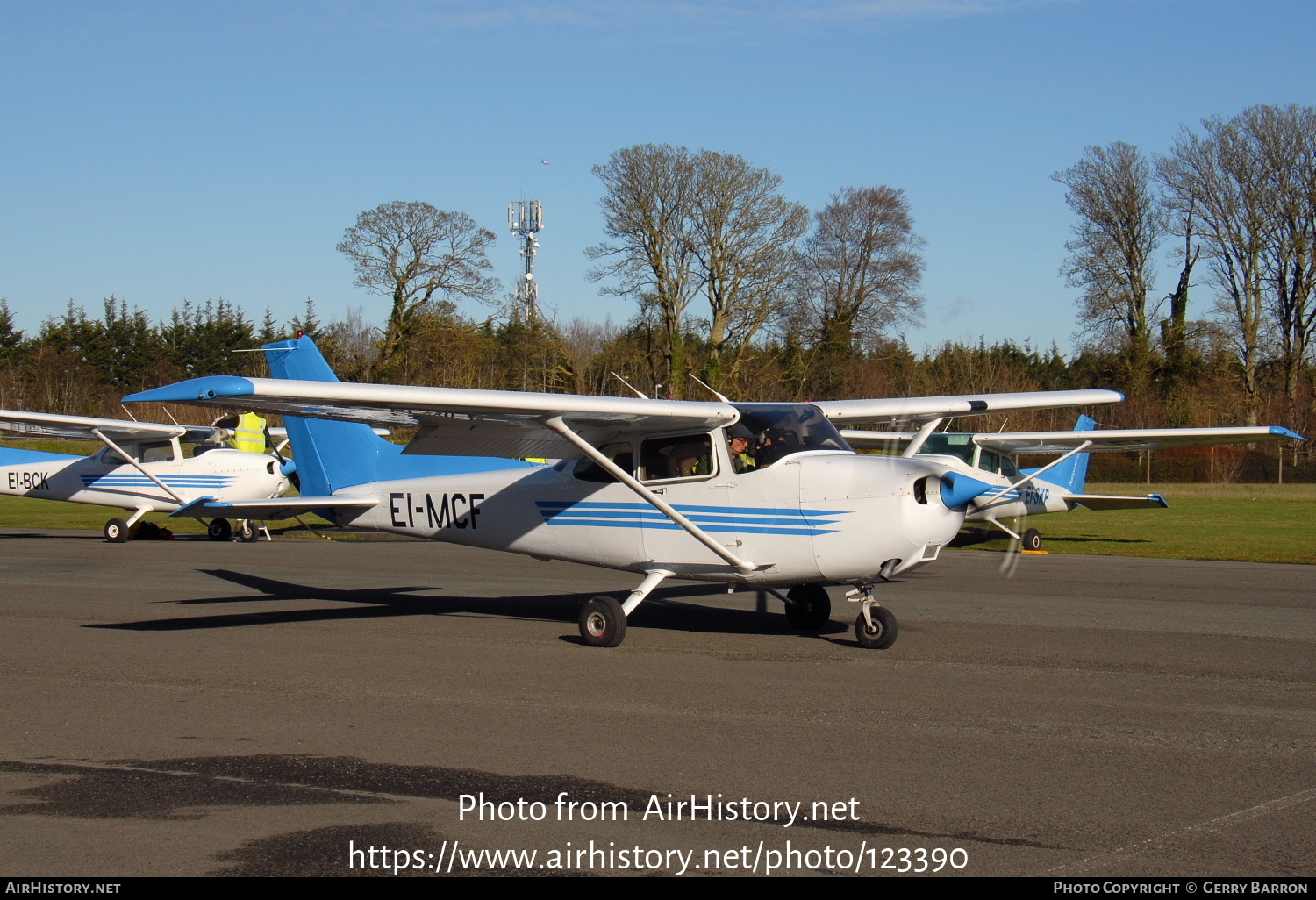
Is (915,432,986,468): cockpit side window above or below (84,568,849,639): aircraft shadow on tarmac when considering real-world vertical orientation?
above

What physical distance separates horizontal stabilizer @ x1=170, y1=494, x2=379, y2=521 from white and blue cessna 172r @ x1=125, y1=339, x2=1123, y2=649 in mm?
24

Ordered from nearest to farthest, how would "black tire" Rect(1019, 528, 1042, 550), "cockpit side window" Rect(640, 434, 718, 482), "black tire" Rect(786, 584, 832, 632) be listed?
"cockpit side window" Rect(640, 434, 718, 482)
"black tire" Rect(786, 584, 832, 632)
"black tire" Rect(1019, 528, 1042, 550)

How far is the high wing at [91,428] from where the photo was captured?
21.5m

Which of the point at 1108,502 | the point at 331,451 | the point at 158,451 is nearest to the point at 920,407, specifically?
the point at 331,451

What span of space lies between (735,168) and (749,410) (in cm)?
3364

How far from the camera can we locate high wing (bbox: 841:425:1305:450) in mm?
17297

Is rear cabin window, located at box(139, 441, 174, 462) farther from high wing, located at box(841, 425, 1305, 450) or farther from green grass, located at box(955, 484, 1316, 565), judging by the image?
green grass, located at box(955, 484, 1316, 565)

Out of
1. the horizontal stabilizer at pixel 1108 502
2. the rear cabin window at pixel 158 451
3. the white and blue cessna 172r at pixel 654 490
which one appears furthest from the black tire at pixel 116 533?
the horizontal stabilizer at pixel 1108 502

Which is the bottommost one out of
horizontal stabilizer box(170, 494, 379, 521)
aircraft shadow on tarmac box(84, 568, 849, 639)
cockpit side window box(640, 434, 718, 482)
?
aircraft shadow on tarmac box(84, 568, 849, 639)

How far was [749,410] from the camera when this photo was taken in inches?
393

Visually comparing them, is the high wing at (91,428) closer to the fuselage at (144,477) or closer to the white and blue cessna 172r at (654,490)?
the fuselage at (144,477)

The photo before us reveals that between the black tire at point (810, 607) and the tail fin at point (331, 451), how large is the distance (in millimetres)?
3998

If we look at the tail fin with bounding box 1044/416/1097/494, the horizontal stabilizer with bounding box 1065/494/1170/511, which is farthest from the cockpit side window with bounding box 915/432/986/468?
the tail fin with bounding box 1044/416/1097/494

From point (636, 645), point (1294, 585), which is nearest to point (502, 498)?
point (636, 645)
